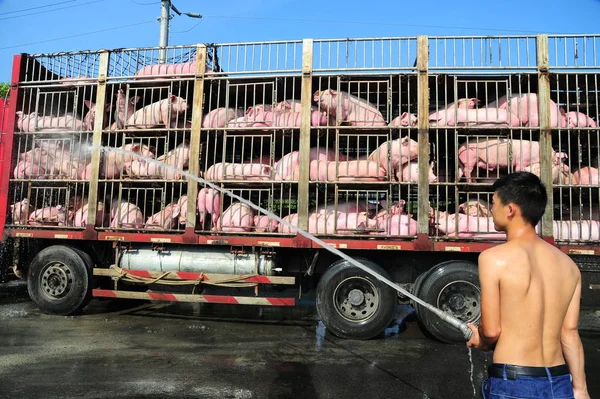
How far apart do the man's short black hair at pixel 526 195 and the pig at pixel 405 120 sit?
4205 mm

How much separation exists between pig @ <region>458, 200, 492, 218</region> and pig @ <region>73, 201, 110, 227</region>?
17.6 ft

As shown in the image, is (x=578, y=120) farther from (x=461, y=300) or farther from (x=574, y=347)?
(x=574, y=347)

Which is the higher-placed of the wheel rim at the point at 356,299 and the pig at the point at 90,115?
the pig at the point at 90,115

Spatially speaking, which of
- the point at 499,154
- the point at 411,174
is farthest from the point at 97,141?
the point at 499,154

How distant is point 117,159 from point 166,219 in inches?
51.0

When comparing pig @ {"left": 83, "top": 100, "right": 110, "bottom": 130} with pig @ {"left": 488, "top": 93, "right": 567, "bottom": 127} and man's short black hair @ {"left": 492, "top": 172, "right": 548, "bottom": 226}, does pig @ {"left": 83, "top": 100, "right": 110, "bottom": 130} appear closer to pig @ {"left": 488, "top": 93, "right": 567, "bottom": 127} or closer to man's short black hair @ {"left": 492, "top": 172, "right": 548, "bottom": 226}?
pig @ {"left": 488, "top": 93, "right": 567, "bottom": 127}

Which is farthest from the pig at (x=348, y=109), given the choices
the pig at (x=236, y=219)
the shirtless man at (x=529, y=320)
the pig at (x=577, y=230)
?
the shirtless man at (x=529, y=320)

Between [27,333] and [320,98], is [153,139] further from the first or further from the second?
[27,333]

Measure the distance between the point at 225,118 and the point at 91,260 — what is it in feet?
10.2

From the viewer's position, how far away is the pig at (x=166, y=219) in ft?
21.6

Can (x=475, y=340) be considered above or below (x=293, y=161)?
below

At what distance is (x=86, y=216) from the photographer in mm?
6789

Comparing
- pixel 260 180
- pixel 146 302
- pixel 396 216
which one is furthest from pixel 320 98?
pixel 146 302

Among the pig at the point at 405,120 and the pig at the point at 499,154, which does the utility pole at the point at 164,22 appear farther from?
the pig at the point at 499,154
